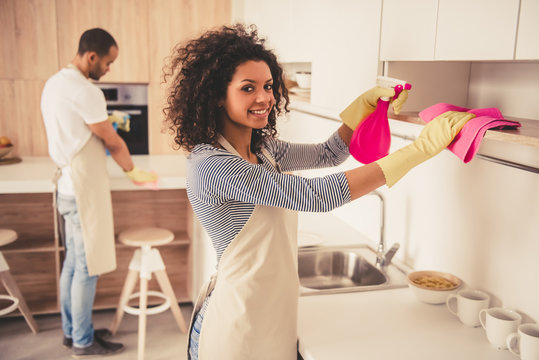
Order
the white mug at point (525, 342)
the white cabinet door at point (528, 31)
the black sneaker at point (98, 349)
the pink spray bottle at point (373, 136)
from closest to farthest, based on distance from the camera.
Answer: the white cabinet door at point (528, 31), the white mug at point (525, 342), the pink spray bottle at point (373, 136), the black sneaker at point (98, 349)

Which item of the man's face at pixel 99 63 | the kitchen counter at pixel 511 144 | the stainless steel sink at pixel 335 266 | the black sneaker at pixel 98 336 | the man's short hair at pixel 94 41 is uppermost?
the man's short hair at pixel 94 41

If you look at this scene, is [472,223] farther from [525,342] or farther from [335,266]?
[335,266]

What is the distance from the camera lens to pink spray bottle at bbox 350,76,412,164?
1.30m

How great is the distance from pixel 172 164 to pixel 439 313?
2.15 metres

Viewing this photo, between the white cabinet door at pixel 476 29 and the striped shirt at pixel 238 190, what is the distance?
1.13ft

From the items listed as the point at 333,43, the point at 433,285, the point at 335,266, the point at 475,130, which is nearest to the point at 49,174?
the point at 335,266

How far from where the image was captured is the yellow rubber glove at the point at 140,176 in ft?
8.80

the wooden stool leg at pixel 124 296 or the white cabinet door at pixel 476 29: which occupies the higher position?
the white cabinet door at pixel 476 29

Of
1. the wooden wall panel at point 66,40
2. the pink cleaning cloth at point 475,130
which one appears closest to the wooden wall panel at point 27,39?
the wooden wall panel at point 66,40

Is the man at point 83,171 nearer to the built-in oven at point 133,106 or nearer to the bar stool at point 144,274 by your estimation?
the bar stool at point 144,274

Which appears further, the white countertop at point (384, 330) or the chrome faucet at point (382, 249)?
the chrome faucet at point (382, 249)

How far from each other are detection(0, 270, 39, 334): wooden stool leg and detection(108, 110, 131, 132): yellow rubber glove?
1059mm

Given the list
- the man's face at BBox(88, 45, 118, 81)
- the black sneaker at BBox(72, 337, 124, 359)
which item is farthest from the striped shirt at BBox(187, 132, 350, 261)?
the black sneaker at BBox(72, 337, 124, 359)

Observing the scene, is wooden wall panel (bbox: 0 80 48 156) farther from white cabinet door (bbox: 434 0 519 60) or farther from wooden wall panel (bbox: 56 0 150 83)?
white cabinet door (bbox: 434 0 519 60)
